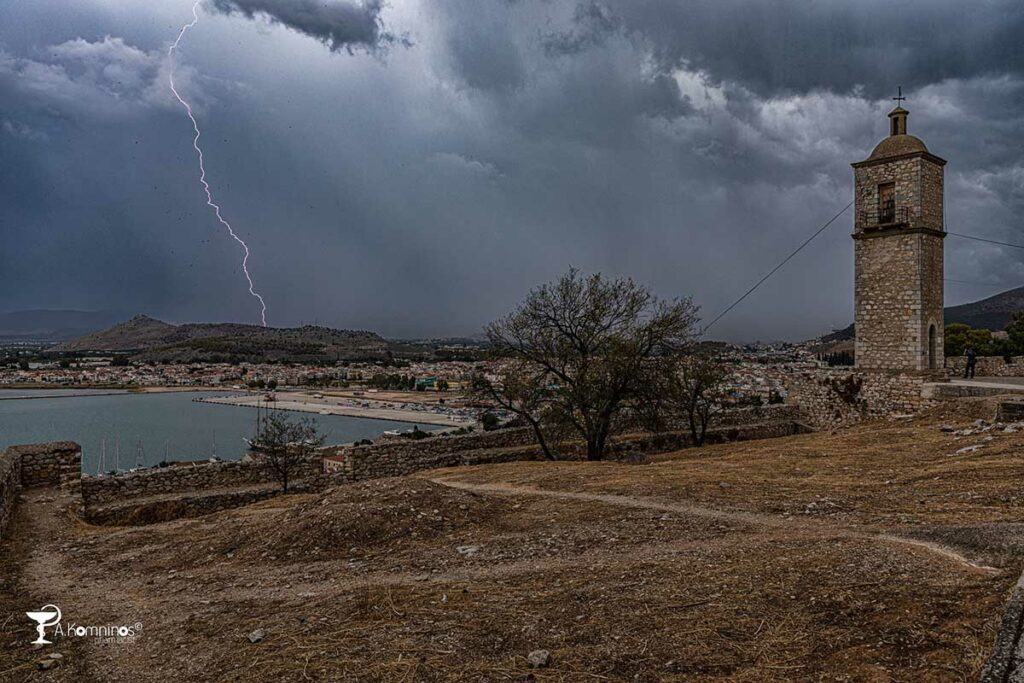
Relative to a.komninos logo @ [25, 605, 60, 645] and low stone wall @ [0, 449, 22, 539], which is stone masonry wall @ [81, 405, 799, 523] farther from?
a.komninos logo @ [25, 605, 60, 645]

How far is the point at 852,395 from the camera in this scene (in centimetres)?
2130

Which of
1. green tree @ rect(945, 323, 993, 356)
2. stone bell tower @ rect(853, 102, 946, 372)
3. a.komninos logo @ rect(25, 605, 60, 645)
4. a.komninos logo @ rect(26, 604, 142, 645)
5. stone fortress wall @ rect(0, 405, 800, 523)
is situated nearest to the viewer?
a.komninos logo @ rect(26, 604, 142, 645)

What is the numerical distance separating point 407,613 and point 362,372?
127439mm

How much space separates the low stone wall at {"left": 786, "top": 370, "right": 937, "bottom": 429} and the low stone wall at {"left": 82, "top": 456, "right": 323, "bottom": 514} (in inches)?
704

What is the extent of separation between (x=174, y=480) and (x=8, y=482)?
3604 mm

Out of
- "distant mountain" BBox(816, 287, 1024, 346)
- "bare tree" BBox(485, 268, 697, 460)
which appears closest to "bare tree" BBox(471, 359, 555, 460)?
"bare tree" BBox(485, 268, 697, 460)

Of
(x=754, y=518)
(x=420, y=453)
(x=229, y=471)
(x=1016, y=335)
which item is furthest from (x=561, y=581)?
(x=1016, y=335)

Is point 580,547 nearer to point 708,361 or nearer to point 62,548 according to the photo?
point 62,548

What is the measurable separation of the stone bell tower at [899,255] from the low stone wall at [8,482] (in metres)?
Answer: 23.0

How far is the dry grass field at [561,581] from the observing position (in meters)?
4.50

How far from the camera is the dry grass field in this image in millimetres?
4500

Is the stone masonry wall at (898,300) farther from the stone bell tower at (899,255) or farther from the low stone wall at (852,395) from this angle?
the low stone wall at (852,395)

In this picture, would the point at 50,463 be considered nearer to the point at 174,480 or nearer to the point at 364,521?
the point at 174,480

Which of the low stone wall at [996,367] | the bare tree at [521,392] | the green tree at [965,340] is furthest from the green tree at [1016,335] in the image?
the bare tree at [521,392]
